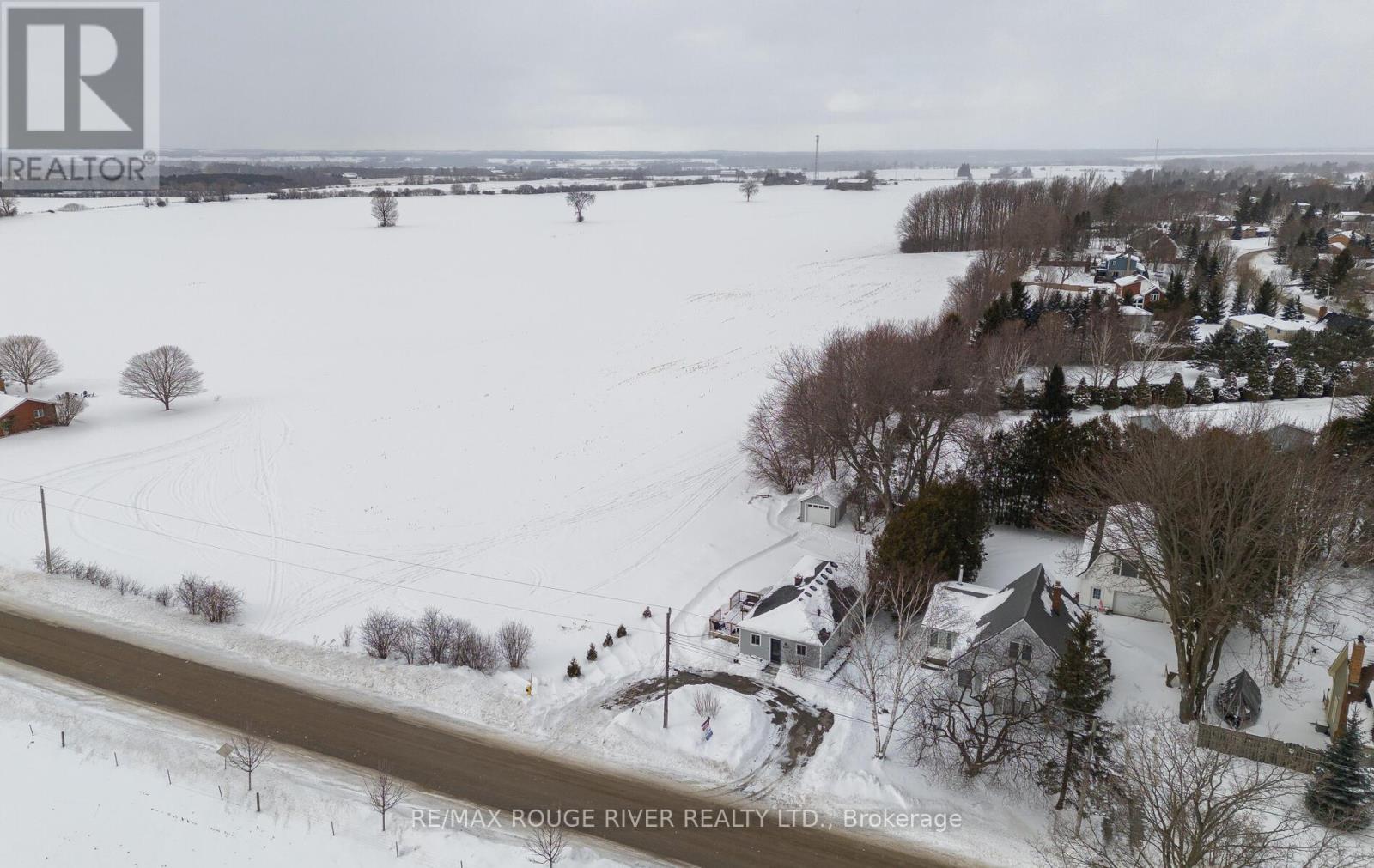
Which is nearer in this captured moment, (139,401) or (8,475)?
(8,475)

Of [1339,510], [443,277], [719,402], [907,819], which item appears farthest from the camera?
[443,277]

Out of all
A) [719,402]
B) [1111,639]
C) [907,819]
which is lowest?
[907,819]

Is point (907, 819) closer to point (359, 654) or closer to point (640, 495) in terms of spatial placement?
point (359, 654)

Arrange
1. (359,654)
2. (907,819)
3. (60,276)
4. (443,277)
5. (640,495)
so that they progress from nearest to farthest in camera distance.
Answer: (907,819), (359,654), (640,495), (60,276), (443,277)

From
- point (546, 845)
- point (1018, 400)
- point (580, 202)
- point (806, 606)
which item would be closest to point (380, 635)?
point (546, 845)

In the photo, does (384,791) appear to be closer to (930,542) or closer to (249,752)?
(249,752)

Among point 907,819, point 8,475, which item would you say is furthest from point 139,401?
point 907,819
